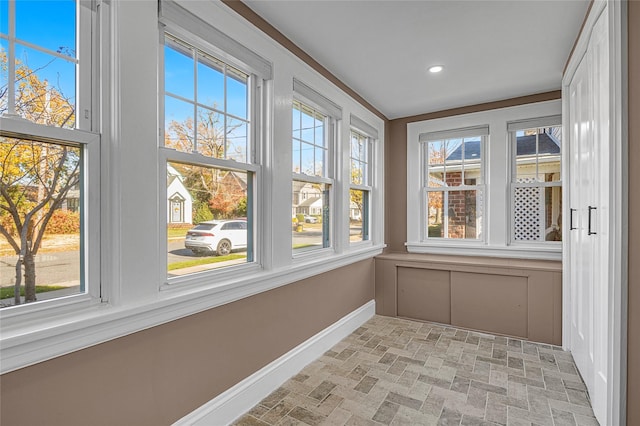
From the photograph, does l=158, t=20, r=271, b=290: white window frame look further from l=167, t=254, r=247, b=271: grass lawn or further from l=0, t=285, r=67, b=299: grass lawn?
l=0, t=285, r=67, b=299: grass lawn

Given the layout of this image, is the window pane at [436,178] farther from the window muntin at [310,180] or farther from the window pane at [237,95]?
the window pane at [237,95]

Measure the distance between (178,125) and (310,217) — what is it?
4.95ft

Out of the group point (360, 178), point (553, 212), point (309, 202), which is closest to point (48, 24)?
point (309, 202)

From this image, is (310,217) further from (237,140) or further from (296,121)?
(237,140)

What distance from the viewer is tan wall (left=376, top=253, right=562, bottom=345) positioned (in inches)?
126

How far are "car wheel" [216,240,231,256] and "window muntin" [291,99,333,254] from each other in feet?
2.10

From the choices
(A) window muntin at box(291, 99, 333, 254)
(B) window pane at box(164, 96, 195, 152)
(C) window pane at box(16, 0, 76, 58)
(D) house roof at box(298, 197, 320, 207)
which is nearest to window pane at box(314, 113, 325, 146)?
(A) window muntin at box(291, 99, 333, 254)

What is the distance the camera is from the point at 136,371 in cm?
154

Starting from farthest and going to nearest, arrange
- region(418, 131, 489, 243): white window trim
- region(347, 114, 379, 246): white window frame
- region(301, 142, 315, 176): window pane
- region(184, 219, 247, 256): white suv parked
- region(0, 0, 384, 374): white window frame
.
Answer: region(418, 131, 489, 243): white window trim < region(347, 114, 379, 246): white window frame < region(301, 142, 315, 176): window pane < region(184, 219, 247, 256): white suv parked < region(0, 0, 384, 374): white window frame

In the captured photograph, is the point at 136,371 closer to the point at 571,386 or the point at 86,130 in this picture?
the point at 86,130

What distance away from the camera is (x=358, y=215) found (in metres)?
3.91

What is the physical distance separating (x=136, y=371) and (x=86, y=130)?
1.14 meters

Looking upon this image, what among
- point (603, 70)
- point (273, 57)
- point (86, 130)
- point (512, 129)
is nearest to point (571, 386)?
point (603, 70)
